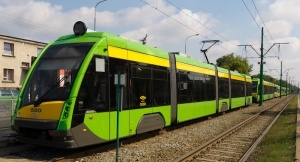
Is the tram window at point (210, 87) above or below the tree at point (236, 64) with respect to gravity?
below

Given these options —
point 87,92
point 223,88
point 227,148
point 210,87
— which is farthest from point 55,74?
point 223,88

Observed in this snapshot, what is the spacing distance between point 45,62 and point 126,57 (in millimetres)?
2395

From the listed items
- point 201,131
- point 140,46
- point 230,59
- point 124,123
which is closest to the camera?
point 124,123

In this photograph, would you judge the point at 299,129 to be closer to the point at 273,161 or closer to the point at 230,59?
the point at 273,161

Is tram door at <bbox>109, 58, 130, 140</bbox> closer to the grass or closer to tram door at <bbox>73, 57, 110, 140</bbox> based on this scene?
tram door at <bbox>73, 57, 110, 140</bbox>

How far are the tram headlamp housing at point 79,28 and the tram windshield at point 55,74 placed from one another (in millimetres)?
686

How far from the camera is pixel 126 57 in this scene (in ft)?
36.2

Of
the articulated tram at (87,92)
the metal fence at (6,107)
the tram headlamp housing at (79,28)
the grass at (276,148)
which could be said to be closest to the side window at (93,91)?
the articulated tram at (87,92)

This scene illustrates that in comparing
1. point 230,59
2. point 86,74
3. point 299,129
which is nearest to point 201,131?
point 299,129

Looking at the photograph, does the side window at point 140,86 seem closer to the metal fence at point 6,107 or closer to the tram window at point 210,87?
the metal fence at point 6,107

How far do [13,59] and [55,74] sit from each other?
3272 cm

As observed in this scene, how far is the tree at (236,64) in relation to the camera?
8669cm

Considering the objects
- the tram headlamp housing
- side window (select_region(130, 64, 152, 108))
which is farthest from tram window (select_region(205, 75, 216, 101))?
the tram headlamp housing

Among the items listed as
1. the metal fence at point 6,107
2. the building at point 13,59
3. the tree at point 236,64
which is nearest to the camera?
the metal fence at point 6,107
